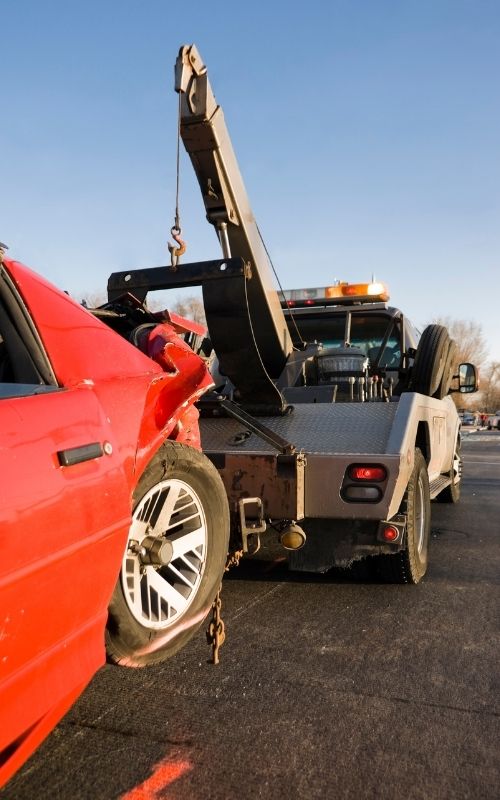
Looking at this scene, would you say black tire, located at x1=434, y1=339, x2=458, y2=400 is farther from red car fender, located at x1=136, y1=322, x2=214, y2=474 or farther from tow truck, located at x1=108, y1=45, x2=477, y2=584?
red car fender, located at x1=136, y1=322, x2=214, y2=474

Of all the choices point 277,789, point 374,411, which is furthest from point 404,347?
point 277,789

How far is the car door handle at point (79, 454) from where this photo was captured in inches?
70.0

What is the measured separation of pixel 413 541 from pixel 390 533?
1.58 feet

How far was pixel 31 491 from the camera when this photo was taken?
1.63m

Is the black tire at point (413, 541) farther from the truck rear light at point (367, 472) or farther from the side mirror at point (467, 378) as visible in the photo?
the side mirror at point (467, 378)

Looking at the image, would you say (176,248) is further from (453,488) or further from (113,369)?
(453,488)

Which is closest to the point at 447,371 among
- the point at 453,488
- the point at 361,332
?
the point at 361,332

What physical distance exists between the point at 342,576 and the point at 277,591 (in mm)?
591

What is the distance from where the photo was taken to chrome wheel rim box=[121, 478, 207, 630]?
2.43m

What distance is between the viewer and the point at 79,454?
72.7 inches

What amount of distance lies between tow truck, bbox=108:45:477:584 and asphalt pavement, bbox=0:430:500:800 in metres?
0.49

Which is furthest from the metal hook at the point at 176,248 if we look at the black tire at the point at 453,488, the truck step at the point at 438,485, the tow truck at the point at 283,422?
the black tire at the point at 453,488

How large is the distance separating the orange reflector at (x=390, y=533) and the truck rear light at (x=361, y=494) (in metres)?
0.21

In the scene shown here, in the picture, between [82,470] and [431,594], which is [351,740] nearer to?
[82,470]
